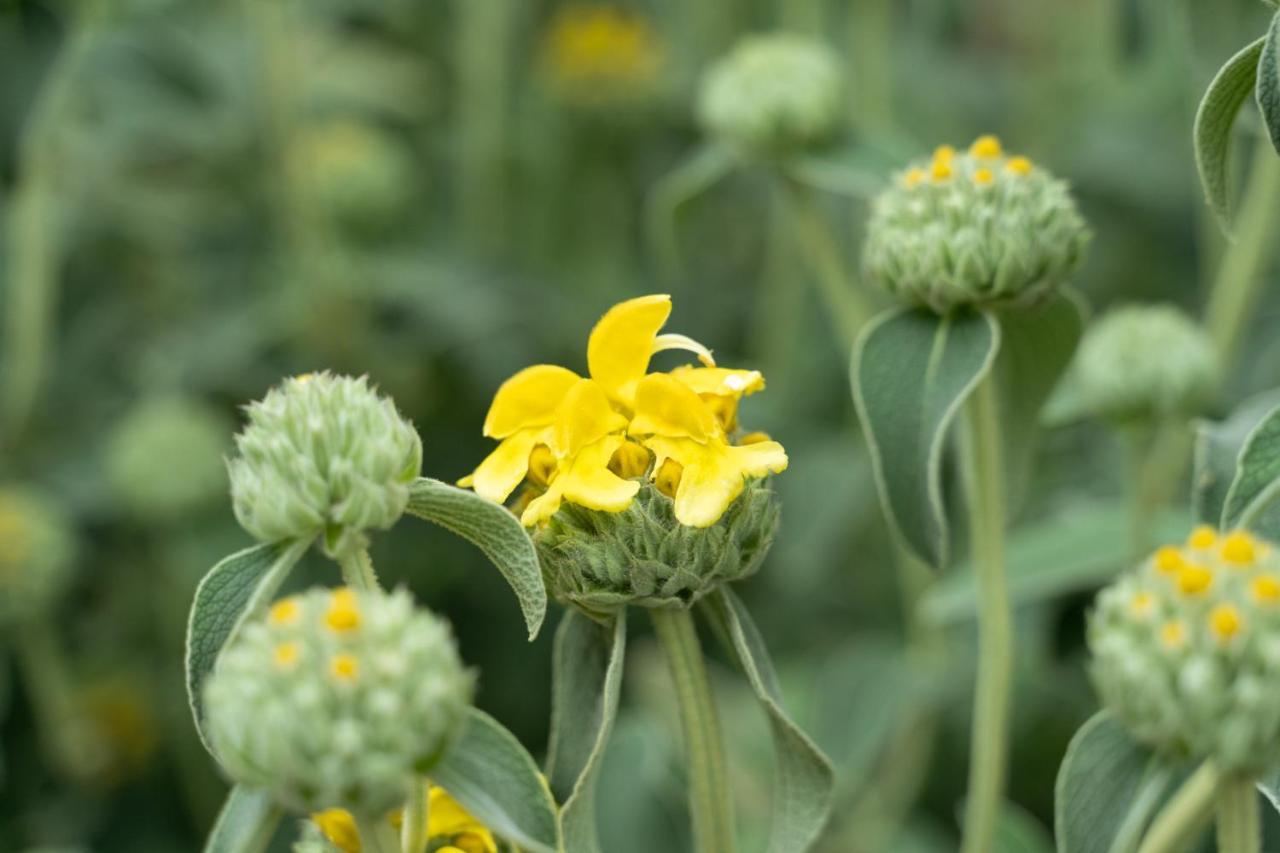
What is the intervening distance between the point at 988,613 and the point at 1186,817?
0.22 metres

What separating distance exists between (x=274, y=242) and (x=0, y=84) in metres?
0.58

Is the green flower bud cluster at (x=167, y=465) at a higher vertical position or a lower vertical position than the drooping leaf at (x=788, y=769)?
lower

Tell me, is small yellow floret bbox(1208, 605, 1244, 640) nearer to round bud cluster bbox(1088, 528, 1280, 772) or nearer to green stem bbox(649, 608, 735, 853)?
round bud cluster bbox(1088, 528, 1280, 772)

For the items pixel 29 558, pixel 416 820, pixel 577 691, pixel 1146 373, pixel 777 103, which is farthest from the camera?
pixel 29 558

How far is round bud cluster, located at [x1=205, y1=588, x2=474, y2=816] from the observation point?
1.63 ft

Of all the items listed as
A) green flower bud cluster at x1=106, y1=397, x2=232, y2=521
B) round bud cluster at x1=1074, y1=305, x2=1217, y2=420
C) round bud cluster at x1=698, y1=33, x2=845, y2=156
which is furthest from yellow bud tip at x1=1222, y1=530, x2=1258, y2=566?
green flower bud cluster at x1=106, y1=397, x2=232, y2=521

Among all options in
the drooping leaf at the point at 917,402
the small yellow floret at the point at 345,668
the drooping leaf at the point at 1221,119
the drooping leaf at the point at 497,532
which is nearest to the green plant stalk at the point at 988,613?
the drooping leaf at the point at 917,402

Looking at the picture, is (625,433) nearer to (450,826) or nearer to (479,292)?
(450,826)

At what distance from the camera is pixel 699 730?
0.65 meters

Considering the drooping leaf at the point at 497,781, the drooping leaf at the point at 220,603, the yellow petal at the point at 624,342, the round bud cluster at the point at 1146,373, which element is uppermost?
the yellow petal at the point at 624,342

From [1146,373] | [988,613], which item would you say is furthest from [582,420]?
[1146,373]

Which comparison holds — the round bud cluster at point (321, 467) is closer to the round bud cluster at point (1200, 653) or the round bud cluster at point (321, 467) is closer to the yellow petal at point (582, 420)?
the yellow petal at point (582, 420)

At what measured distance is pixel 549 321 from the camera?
1777 millimetres

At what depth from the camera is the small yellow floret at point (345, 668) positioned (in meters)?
0.50
